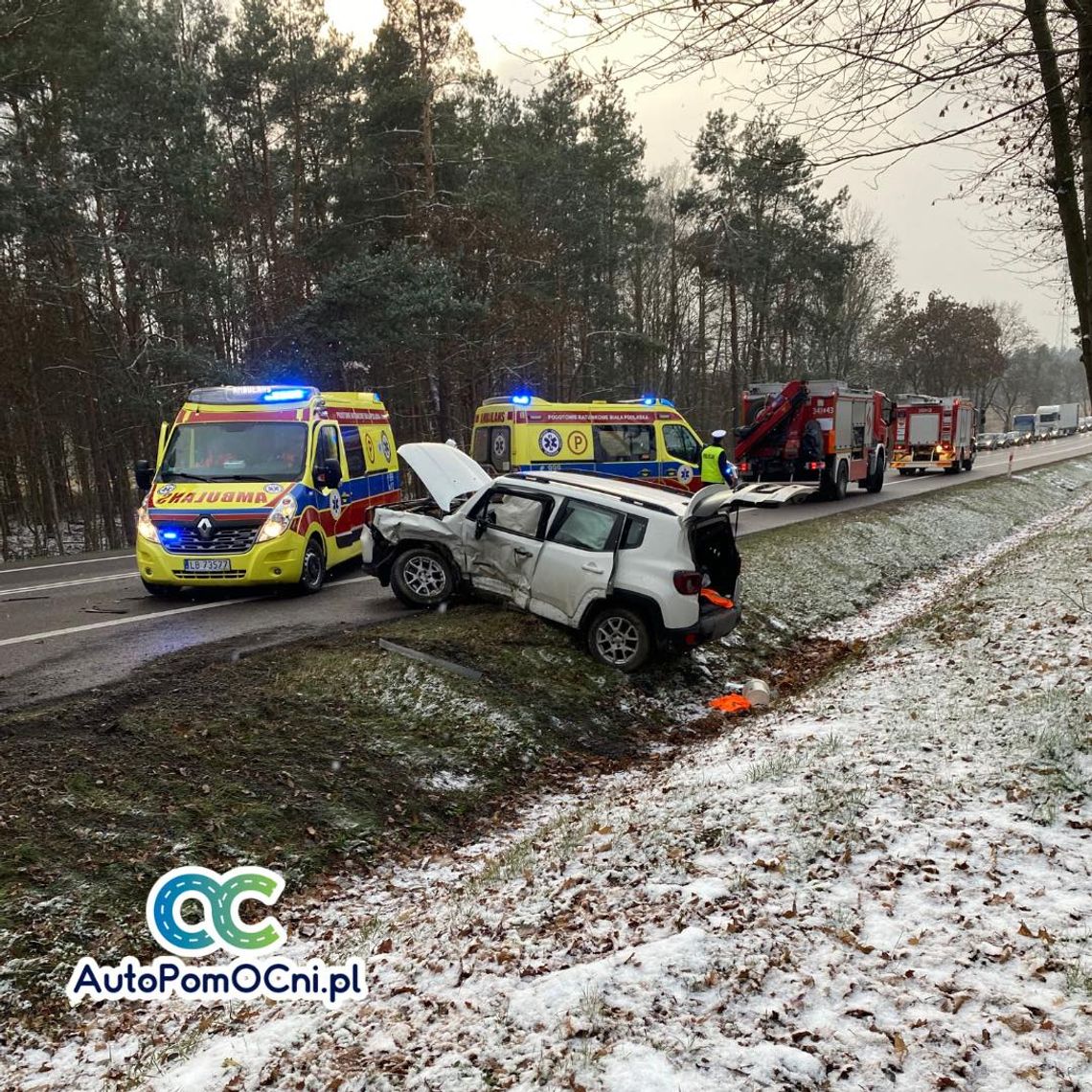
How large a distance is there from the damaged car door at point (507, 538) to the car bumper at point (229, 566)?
239cm

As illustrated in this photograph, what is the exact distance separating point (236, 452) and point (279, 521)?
150 centimetres

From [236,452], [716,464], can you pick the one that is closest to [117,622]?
[236,452]

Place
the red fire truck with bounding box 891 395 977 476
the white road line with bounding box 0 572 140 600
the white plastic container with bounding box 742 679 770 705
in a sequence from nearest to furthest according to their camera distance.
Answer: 1. the white plastic container with bounding box 742 679 770 705
2. the white road line with bounding box 0 572 140 600
3. the red fire truck with bounding box 891 395 977 476

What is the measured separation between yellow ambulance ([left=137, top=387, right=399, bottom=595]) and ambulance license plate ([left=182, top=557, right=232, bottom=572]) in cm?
1

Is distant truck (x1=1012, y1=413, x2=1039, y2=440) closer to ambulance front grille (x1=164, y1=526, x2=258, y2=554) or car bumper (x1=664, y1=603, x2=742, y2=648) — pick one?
car bumper (x1=664, y1=603, x2=742, y2=648)

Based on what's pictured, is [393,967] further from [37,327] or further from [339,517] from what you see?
[37,327]

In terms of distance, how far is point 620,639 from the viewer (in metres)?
8.70

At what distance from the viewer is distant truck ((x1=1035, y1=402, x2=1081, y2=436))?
67250 mm

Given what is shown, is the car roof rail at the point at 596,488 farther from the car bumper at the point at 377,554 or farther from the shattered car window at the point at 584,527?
the car bumper at the point at 377,554

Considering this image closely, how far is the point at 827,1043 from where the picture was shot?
3.17 meters

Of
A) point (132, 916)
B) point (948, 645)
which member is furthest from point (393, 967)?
point (948, 645)

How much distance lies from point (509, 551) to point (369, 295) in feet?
54.9

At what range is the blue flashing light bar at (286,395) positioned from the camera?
36.6 feet

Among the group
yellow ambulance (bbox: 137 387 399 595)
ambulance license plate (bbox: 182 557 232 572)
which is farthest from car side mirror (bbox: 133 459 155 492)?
ambulance license plate (bbox: 182 557 232 572)
